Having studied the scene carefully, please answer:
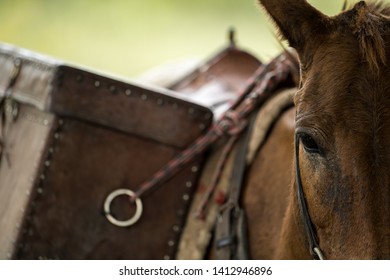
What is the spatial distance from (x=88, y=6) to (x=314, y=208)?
1552 centimetres

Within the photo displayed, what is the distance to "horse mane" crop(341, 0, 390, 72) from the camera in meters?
2.21

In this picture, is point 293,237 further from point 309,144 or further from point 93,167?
point 93,167

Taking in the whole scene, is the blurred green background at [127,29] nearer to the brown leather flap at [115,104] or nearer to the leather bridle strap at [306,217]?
the brown leather flap at [115,104]

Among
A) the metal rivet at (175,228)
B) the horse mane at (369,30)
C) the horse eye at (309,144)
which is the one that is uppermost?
the horse mane at (369,30)

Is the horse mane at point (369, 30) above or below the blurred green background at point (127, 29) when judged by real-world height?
below

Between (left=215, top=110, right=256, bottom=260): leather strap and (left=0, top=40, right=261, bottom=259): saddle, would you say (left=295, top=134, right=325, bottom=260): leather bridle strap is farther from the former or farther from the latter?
(left=0, top=40, right=261, bottom=259): saddle

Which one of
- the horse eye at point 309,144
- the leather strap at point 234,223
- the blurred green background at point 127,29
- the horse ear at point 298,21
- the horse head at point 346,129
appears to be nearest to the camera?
the horse head at point 346,129

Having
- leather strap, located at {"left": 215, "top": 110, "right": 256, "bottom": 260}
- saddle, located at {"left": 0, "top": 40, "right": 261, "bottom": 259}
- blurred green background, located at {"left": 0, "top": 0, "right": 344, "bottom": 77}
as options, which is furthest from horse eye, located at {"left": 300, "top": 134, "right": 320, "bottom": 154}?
blurred green background, located at {"left": 0, "top": 0, "right": 344, "bottom": 77}

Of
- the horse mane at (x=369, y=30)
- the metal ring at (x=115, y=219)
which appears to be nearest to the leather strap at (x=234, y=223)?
the metal ring at (x=115, y=219)

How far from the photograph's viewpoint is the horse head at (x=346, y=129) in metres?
2.12

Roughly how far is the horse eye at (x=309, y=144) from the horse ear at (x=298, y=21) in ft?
1.06

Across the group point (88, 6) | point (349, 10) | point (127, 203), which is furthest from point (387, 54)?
point (88, 6)

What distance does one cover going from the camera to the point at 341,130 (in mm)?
2182
